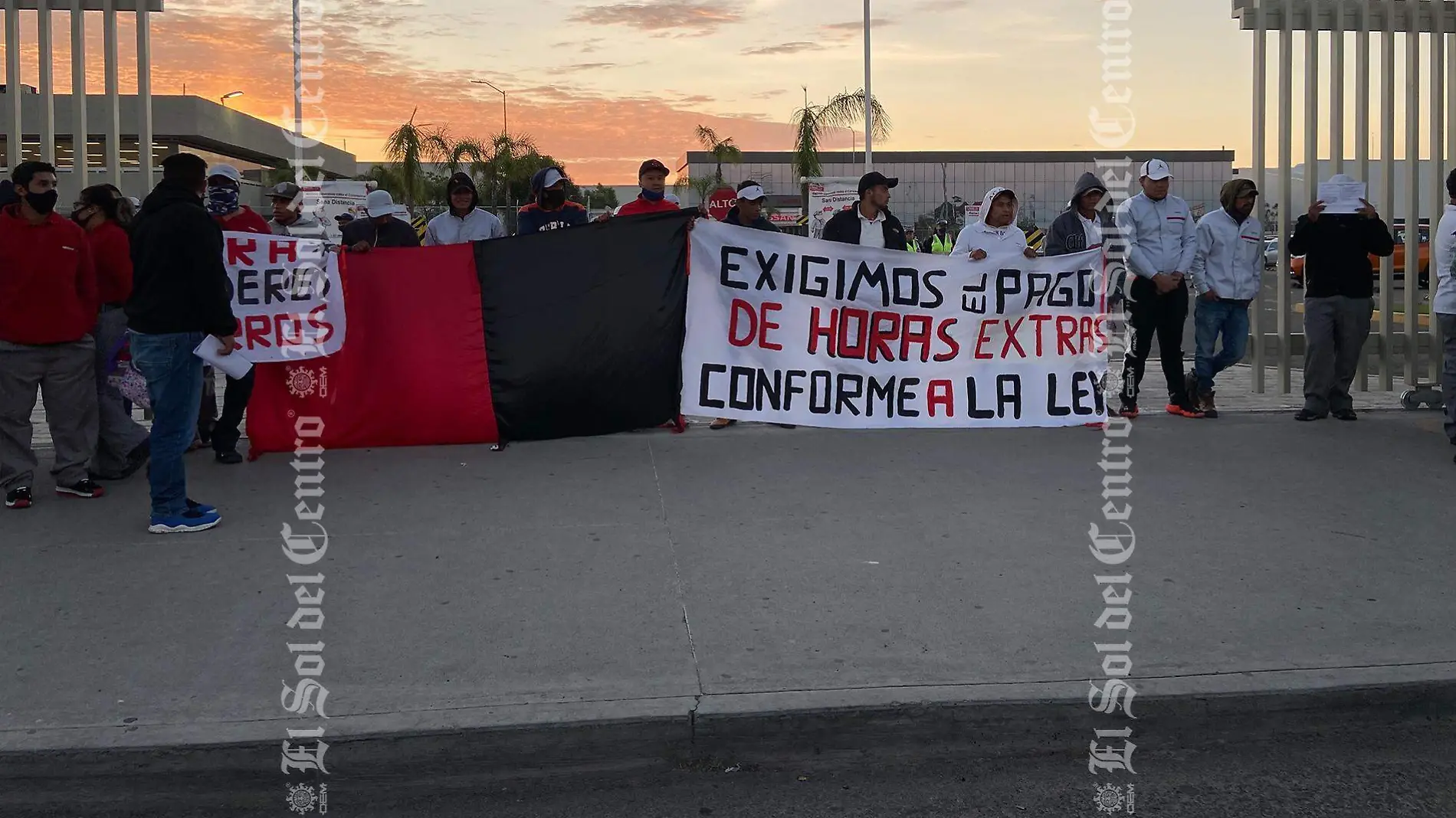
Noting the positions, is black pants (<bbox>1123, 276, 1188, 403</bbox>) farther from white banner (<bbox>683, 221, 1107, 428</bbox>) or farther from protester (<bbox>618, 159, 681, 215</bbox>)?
protester (<bbox>618, 159, 681, 215</bbox>)

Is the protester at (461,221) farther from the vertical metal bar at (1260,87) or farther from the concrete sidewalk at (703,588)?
the vertical metal bar at (1260,87)

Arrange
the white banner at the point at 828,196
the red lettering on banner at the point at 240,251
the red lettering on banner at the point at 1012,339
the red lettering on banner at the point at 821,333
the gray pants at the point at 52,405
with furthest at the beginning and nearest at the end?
the white banner at the point at 828,196, the red lettering on banner at the point at 1012,339, the red lettering on banner at the point at 821,333, the red lettering on banner at the point at 240,251, the gray pants at the point at 52,405

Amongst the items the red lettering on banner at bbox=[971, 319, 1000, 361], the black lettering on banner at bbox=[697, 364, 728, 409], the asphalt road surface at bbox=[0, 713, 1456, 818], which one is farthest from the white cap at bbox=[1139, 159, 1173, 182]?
the asphalt road surface at bbox=[0, 713, 1456, 818]

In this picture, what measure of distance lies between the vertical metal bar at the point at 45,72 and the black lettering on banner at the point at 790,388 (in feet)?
18.4

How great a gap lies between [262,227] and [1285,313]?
817 cm

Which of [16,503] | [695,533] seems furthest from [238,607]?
[16,503]

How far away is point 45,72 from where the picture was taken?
389 inches

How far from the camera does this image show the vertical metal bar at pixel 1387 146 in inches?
429

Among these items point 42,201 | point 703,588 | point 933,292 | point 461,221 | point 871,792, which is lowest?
point 871,792

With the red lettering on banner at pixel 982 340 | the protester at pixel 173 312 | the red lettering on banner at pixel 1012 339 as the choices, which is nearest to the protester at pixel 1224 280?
the red lettering on banner at pixel 1012 339

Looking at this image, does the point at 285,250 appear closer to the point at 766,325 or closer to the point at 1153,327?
the point at 766,325

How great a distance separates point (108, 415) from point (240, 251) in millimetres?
1368

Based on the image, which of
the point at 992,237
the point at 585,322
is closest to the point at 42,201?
the point at 585,322

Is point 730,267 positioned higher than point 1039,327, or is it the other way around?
point 730,267
